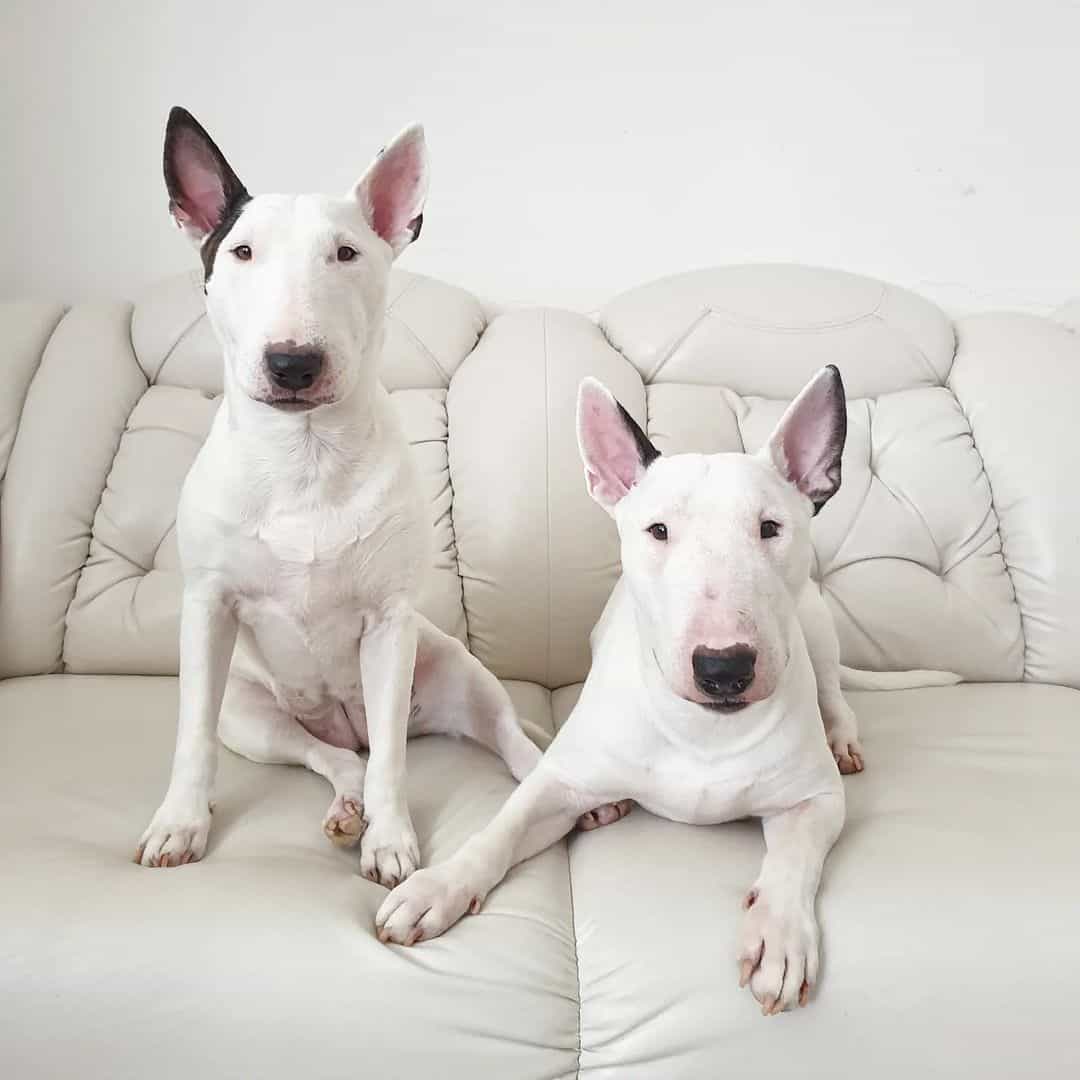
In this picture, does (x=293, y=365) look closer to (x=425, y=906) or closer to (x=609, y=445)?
(x=609, y=445)

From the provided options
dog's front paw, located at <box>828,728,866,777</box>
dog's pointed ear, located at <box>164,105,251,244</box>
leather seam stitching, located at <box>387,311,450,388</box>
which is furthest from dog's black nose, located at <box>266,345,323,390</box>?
leather seam stitching, located at <box>387,311,450,388</box>

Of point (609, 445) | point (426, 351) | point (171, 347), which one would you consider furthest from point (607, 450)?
point (171, 347)

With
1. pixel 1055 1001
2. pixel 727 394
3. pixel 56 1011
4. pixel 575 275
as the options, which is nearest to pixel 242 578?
pixel 56 1011

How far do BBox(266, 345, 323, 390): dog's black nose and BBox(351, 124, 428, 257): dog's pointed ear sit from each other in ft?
0.96

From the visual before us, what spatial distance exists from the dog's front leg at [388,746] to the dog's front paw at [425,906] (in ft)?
0.25

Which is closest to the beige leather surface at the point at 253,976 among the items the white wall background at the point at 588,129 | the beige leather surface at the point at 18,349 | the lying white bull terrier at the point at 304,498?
the lying white bull terrier at the point at 304,498

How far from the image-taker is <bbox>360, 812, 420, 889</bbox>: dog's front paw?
1125 millimetres

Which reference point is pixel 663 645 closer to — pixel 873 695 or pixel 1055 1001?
pixel 1055 1001

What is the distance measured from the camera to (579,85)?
2.23m

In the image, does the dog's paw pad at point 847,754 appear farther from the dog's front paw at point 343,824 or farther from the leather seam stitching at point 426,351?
the leather seam stitching at point 426,351

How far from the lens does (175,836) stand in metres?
1.11

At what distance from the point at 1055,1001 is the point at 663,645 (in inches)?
21.2

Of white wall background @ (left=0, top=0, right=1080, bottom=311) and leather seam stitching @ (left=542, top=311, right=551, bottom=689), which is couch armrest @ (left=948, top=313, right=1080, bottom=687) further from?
leather seam stitching @ (left=542, top=311, right=551, bottom=689)

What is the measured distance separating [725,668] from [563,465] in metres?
0.97
